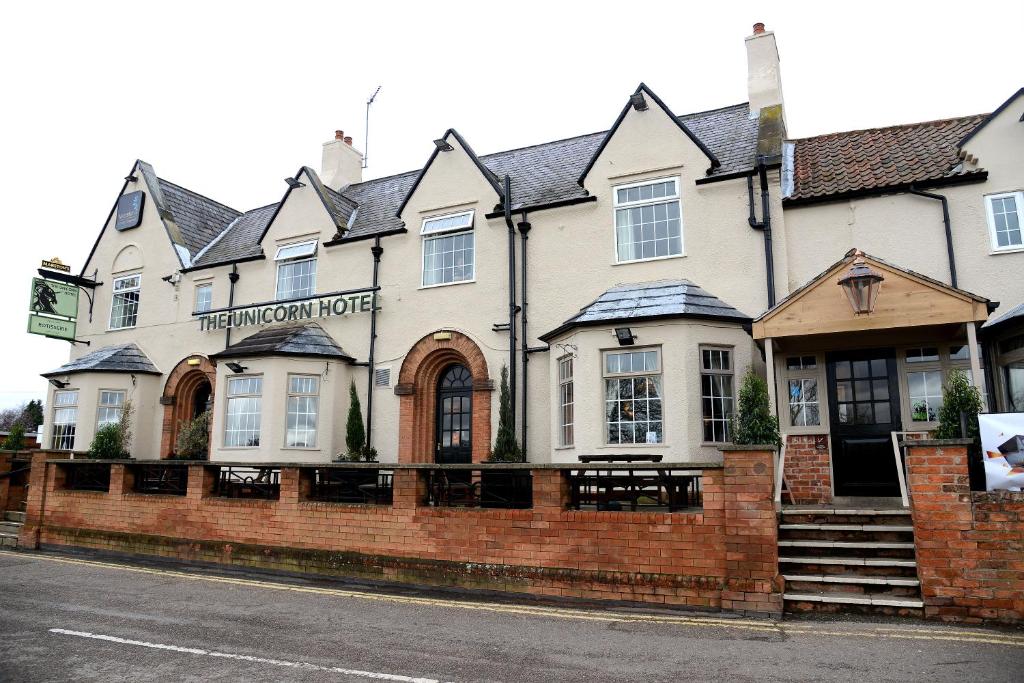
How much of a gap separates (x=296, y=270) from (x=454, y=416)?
621 centimetres

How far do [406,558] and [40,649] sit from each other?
4.81m

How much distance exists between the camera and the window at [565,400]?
14242 millimetres

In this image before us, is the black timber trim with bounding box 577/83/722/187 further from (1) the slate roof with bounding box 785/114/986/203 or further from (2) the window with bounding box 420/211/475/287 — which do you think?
(2) the window with bounding box 420/211/475/287

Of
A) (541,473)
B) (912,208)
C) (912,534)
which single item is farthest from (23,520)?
(912,208)

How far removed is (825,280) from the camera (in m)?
11.2

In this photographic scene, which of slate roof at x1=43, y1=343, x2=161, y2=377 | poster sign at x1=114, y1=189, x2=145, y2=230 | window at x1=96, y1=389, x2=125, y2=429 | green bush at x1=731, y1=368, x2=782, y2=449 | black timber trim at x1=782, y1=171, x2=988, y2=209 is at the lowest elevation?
green bush at x1=731, y1=368, x2=782, y2=449

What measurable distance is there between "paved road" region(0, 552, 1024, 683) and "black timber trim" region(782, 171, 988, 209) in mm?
8120

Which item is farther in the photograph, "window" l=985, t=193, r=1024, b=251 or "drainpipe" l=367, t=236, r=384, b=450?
"drainpipe" l=367, t=236, r=384, b=450

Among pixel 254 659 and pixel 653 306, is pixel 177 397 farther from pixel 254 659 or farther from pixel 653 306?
pixel 254 659

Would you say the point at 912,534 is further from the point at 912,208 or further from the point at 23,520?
the point at 23,520

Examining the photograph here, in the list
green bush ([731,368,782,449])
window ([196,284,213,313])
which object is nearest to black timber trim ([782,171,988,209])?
green bush ([731,368,782,449])

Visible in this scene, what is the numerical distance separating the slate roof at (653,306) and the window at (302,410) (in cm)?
606

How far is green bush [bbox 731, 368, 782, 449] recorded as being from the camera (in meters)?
10.9

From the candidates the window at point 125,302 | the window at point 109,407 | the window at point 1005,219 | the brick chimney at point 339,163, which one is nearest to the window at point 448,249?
the brick chimney at point 339,163
